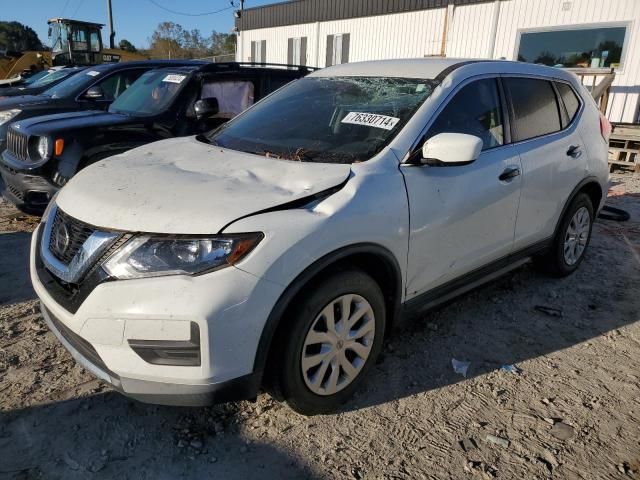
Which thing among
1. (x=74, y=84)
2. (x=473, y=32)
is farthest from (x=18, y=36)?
(x=74, y=84)

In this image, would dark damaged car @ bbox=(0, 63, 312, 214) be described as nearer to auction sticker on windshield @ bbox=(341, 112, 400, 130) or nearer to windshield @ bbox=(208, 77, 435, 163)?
windshield @ bbox=(208, 77, 435, 163)

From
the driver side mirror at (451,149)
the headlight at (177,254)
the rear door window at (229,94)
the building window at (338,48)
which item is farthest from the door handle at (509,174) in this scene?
the building window at (338,48)

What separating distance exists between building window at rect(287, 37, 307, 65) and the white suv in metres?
17.6

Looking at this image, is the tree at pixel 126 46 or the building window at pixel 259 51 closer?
the building window at pixel 259 51

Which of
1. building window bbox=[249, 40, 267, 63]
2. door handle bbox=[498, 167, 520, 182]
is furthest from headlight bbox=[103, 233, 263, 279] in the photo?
building window bbox=[249, 40, 267, 63]

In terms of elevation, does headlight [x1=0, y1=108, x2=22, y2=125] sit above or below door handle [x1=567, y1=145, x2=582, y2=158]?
below

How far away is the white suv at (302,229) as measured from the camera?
78.8 inches

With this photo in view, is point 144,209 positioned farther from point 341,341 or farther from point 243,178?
point 341,341

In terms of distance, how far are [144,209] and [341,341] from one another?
1.10 meters

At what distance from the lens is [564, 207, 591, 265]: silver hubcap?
164 inches

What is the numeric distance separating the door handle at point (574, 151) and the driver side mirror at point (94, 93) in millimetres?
5949

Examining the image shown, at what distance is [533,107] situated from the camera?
3.61 metres

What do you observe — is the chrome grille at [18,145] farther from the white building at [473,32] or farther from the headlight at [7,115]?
the white building at [473,32]

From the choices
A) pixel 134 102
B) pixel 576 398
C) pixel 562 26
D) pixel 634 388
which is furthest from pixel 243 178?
pixel 562 26
